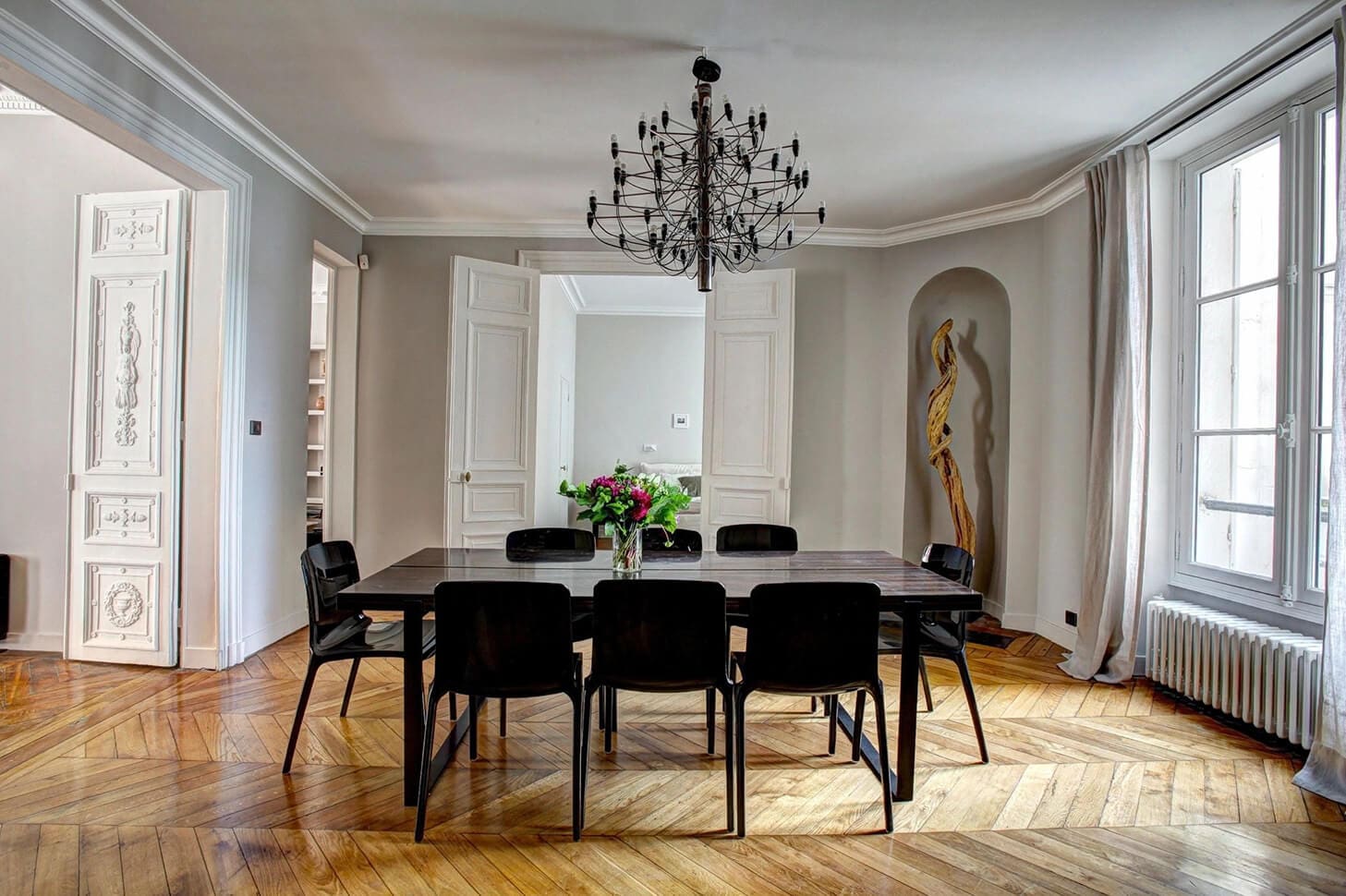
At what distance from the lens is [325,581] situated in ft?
8.59

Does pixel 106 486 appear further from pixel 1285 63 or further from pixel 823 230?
pixel 1285 63

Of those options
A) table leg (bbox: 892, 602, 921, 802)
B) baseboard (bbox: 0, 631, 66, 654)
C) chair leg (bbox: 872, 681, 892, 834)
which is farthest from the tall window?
baseboard (bbox: 0, 631, 66, 654)

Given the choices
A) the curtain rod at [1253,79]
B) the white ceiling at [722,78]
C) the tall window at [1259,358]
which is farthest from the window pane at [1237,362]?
the white ceiling at [722,78]

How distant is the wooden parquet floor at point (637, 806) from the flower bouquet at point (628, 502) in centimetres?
90

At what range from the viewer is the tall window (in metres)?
2.72

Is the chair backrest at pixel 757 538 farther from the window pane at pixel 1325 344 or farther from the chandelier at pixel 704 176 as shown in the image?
the window pane at pixel 1325 344

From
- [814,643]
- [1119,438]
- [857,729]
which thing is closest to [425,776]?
[814,643]

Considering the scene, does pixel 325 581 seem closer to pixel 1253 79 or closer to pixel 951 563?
pixel 951 563

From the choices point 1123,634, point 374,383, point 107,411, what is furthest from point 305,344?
point 1123,634

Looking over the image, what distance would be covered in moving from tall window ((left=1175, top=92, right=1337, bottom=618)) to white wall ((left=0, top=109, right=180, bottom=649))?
5.45 m

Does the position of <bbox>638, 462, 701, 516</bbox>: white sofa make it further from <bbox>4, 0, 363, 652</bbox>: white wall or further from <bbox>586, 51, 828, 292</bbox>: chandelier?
<bbox>4, 0, 363, 652</bbox>: white wall

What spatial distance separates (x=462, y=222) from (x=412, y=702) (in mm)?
3742

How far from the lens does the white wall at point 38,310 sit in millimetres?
3662

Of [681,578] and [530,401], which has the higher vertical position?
[530,401]
